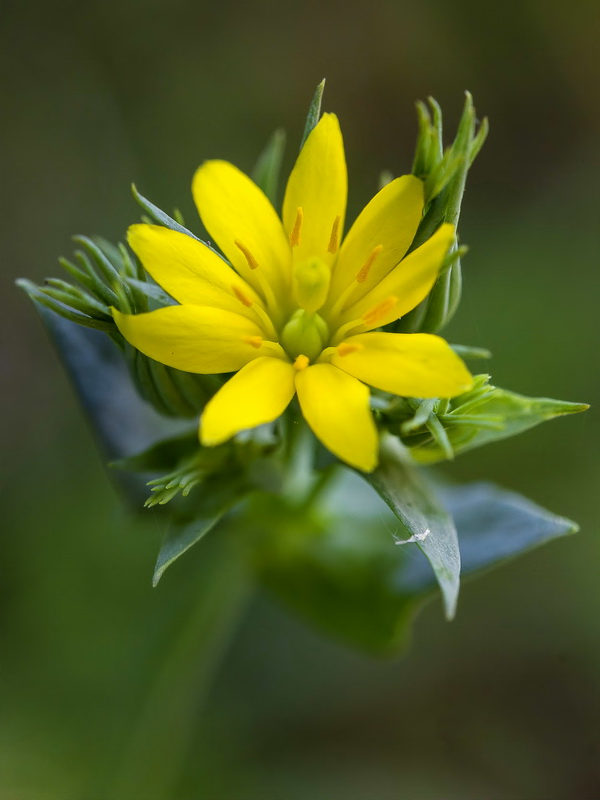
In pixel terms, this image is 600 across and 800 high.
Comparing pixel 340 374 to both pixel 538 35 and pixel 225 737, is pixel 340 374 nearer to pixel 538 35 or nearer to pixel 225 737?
pixel 225 737

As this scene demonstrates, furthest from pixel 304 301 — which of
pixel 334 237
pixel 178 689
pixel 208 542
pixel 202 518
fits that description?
pixel 178 689

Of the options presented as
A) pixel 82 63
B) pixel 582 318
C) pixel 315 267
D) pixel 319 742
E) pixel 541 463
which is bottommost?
pixel 319 742

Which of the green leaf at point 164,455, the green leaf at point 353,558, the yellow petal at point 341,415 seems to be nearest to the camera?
the yellow petal at point 341,415

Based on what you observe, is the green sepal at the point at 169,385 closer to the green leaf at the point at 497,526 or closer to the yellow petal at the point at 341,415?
the yellow petal at the point at 341,415

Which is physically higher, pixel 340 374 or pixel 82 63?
pixel 82 63

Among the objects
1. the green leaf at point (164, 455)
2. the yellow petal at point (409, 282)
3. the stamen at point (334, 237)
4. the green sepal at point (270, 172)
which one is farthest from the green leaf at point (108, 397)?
the yellow petal at point (409, 282)

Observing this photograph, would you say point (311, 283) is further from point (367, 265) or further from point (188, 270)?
point (188, 270)

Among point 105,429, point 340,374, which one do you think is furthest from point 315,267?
point 105,429
